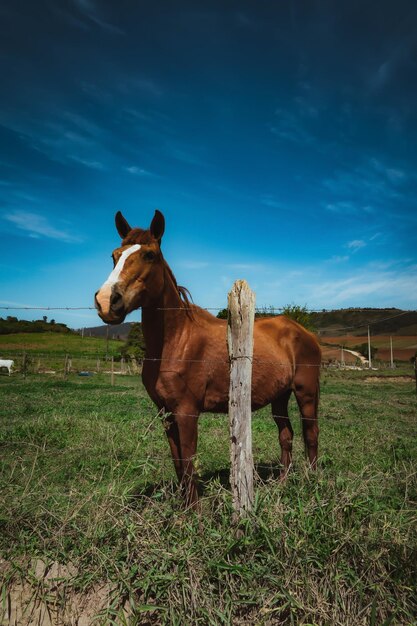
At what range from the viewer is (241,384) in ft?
10.3

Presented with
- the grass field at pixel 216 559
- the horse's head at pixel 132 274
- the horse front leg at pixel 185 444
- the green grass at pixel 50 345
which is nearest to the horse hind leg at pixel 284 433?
the grass field at pixel 216 559

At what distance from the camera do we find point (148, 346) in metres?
3.89

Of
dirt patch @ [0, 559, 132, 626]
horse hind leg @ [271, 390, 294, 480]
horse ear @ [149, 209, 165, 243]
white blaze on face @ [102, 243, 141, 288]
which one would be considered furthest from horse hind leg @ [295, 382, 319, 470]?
dirt patch @ [0, 559, 132, 626]

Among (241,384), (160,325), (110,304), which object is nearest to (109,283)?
(110,304)

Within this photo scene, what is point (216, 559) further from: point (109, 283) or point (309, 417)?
point (309, 417)

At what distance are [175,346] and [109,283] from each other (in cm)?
103

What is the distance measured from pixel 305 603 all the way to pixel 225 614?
53 cm

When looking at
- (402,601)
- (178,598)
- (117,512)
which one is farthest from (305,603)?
(117,512)

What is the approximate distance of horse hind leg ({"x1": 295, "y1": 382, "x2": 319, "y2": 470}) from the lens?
4898 millimetres

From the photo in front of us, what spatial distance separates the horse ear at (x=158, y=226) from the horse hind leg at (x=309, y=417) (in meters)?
2.76

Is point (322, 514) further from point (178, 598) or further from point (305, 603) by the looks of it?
point (178, 598)

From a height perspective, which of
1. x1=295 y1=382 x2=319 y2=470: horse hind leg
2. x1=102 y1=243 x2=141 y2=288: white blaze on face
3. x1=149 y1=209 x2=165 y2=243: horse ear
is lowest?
x1=295 y1=382 x2=319 y2=470: horse hind leg

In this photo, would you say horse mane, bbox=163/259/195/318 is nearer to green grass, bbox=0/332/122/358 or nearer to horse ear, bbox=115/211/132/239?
horse ear, bbox=115/211/132/239

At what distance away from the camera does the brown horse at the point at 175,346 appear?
3434mm
